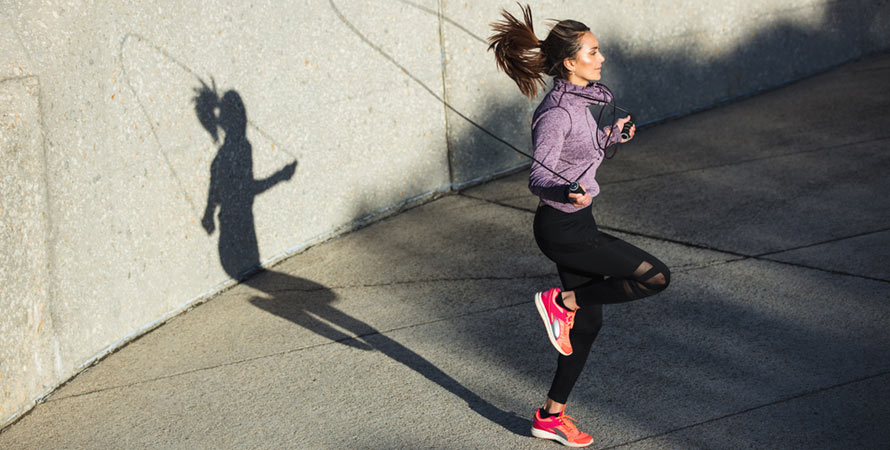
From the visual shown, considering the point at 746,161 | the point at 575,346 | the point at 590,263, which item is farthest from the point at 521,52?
the point at 746,161

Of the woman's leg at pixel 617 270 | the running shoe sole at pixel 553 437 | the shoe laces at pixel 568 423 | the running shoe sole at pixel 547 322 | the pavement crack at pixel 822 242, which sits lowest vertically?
the running shoe sole at pixel 553 437

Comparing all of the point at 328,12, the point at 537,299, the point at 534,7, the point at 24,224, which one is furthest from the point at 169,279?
the point at 534,7

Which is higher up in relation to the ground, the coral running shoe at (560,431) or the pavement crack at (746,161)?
the pavement crack at (746,161)

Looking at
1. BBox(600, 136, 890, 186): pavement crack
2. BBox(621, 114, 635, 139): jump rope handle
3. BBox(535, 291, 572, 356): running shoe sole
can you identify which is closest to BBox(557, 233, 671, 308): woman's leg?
BBox(535, 291, 572, 356): running shoe sole

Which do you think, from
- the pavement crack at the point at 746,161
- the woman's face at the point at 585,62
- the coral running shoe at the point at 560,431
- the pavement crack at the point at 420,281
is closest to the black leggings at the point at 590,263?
the coral running shoe at the point at 560,431

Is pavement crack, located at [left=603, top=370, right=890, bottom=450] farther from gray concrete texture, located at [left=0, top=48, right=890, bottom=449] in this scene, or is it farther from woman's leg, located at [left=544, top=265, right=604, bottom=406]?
woman's leg, located at [left=544, top=265, right=604, bottom=406]

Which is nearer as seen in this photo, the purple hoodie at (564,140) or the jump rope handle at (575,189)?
the jump rope handle at (575,189)

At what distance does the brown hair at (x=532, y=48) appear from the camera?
3.77m

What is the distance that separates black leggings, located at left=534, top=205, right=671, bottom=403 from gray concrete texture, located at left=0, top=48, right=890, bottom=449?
0.37m

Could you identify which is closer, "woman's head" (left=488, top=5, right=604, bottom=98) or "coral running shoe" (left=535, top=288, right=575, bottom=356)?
"woman's head" (left=488, top=5, right=604, bottom=98)

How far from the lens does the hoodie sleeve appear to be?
11.9ft

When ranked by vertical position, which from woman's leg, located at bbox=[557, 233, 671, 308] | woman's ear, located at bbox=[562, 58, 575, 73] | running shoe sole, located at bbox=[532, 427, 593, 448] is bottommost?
running shoe sole, located at bbox=[532, 427, 593, 448]

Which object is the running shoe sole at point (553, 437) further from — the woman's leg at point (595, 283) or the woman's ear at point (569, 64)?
the woman's ear at point (569, 64)

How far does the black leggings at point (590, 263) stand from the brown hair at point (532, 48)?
58 cm
